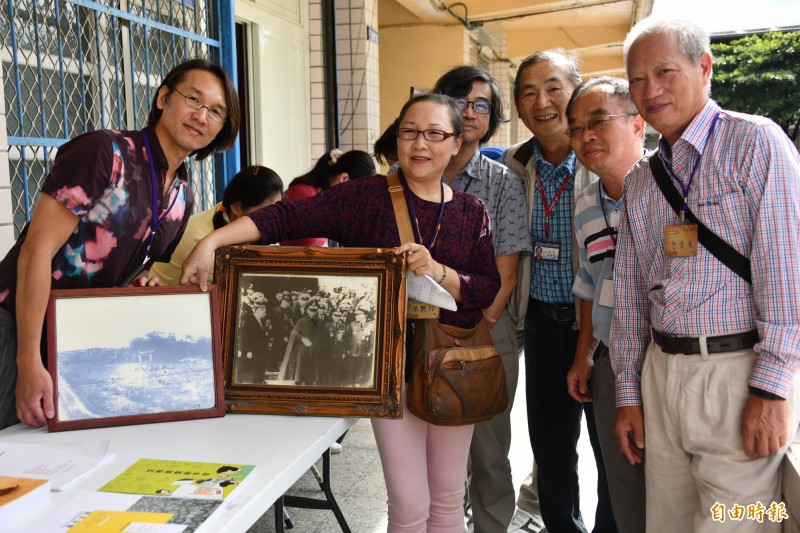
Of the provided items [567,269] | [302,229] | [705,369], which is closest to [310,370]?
[302,229]

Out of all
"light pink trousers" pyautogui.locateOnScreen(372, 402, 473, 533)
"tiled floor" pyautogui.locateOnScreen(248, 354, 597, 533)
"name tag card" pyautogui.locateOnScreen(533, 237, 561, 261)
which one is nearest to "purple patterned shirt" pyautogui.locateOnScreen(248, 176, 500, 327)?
"light pink trousers" pyautogui.locateOnScreen(372, 402, 473, 533)

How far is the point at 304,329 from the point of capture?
1951 millimetres

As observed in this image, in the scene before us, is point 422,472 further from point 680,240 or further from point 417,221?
point 680,240

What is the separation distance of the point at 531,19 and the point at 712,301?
451 inches

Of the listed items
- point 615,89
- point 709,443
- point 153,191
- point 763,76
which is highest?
point 763,76

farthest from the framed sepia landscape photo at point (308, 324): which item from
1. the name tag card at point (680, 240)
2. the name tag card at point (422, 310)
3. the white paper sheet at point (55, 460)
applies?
the name tag card at point (680, 240)

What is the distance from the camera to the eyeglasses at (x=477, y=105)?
2.83 m

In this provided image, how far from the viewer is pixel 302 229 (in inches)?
85.0

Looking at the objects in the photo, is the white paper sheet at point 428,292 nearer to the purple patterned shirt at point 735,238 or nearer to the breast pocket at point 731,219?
the purple patterned shirt at point 735,238

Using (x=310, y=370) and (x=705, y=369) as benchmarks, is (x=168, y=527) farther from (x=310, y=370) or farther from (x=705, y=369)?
(x=705, y=369)

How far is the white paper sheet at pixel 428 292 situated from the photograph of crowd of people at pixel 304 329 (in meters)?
0.13

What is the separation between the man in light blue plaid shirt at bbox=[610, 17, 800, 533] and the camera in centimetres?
171

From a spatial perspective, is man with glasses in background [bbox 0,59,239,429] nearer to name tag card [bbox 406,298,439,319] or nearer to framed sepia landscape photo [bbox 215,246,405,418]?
framed sepia landscape photo [bbox 215,246,405,418]

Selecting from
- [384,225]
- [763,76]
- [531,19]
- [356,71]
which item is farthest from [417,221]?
[763,76]
